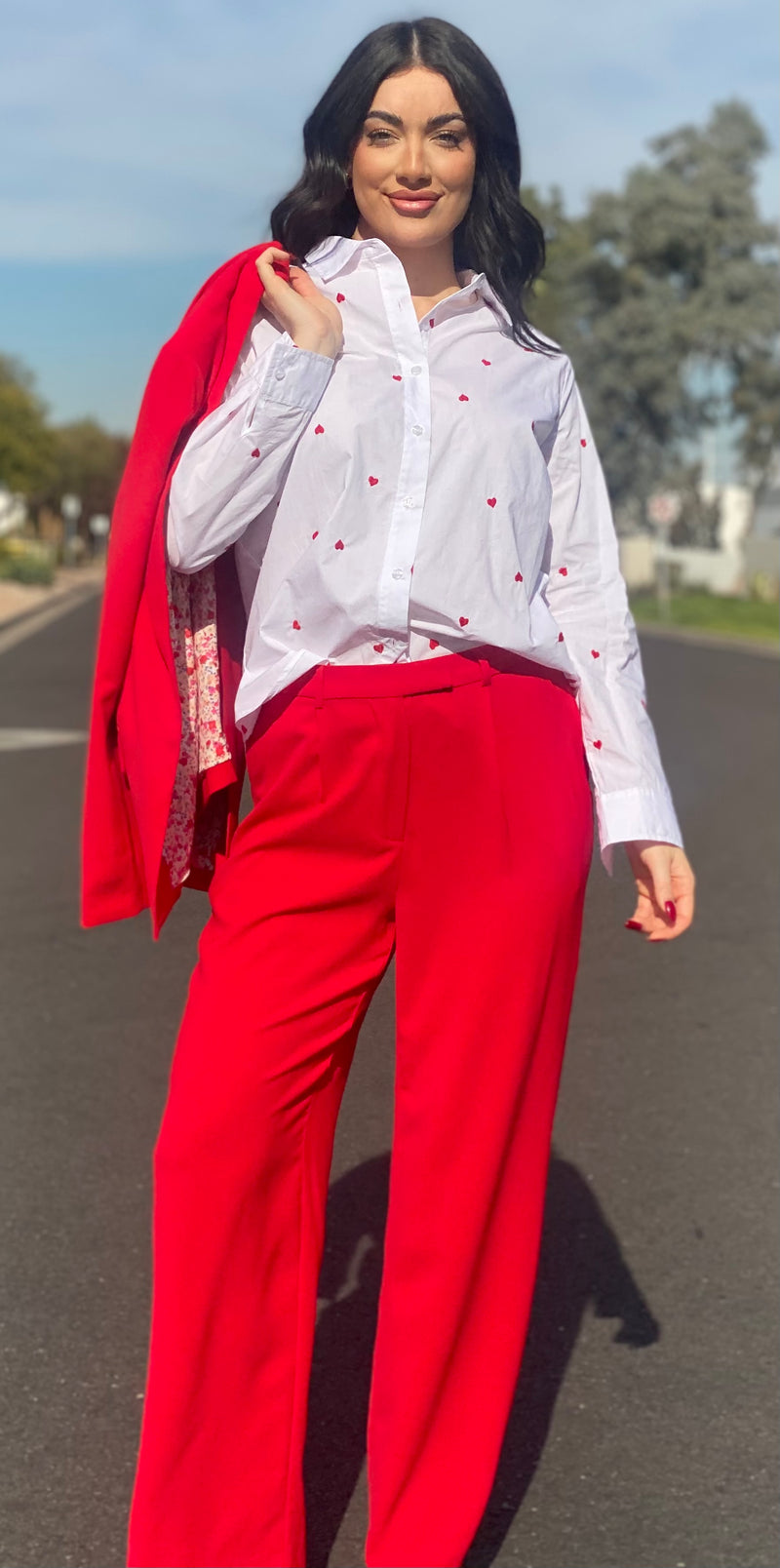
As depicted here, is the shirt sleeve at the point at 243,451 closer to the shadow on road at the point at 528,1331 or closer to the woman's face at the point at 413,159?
the woman's face at the point at 413,159

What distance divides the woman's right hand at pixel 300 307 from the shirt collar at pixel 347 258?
0.05 metres

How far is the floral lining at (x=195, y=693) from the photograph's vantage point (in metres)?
2.18

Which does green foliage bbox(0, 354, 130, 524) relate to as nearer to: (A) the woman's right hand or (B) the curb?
(B) the curb

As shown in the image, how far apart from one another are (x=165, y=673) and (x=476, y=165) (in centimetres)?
70

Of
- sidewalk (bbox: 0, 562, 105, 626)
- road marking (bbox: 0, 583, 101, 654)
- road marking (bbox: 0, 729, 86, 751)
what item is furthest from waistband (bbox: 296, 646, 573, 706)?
sidewalk (bbox: 0, 562, 105, 626)

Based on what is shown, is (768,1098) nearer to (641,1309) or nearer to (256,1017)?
(641,1309)

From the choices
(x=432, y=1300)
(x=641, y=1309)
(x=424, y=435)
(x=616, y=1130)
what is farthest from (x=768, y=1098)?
(x=424, y=435)

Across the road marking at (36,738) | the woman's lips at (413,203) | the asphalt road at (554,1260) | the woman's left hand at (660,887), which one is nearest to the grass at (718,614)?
the road marking at (36,738)

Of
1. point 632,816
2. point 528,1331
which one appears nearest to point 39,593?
point 528,1331

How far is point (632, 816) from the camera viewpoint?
7.22ft

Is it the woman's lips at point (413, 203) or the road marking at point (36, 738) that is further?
the road marking at point (36, 738)

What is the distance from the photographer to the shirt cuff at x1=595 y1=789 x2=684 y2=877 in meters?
2.20

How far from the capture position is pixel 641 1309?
3293 mm

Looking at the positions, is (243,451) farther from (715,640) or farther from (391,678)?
(715,640)
